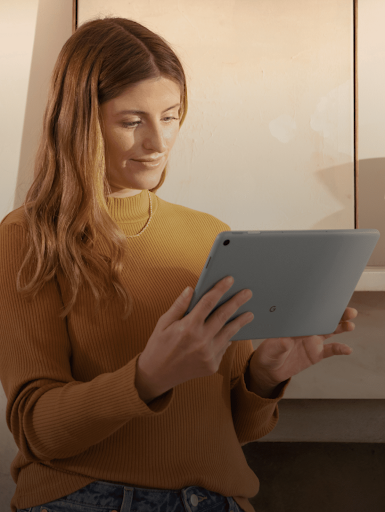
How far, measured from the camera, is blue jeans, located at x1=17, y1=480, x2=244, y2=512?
2.03ft

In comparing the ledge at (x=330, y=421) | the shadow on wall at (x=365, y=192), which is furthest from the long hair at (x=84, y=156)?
the ledge at (x=330, y=421)

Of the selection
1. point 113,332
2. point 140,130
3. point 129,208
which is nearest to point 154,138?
point 140,130

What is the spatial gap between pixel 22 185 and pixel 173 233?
707 mm

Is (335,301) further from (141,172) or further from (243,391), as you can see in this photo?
(141,172)

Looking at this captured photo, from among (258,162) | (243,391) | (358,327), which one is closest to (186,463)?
(243,391)

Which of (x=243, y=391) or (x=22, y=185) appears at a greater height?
(x=22, y=185)

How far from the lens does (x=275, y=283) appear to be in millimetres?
593

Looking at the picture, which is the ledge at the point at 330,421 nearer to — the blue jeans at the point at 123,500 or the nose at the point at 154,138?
the blue jeans at the point at 123,500

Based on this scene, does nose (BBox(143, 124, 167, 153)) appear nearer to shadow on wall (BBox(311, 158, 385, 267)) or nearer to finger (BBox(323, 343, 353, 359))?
finger (BBox(323, 343, 353, 359))

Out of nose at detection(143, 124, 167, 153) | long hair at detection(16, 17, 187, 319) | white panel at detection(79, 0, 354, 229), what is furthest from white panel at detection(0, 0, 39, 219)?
nose at detection(143, 124, 167, 153)

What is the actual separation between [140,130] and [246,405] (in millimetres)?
511

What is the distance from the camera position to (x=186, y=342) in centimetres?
50

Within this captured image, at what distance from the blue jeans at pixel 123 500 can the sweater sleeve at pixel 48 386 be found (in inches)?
2.4

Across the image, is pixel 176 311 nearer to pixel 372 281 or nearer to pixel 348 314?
pixel 348 314
